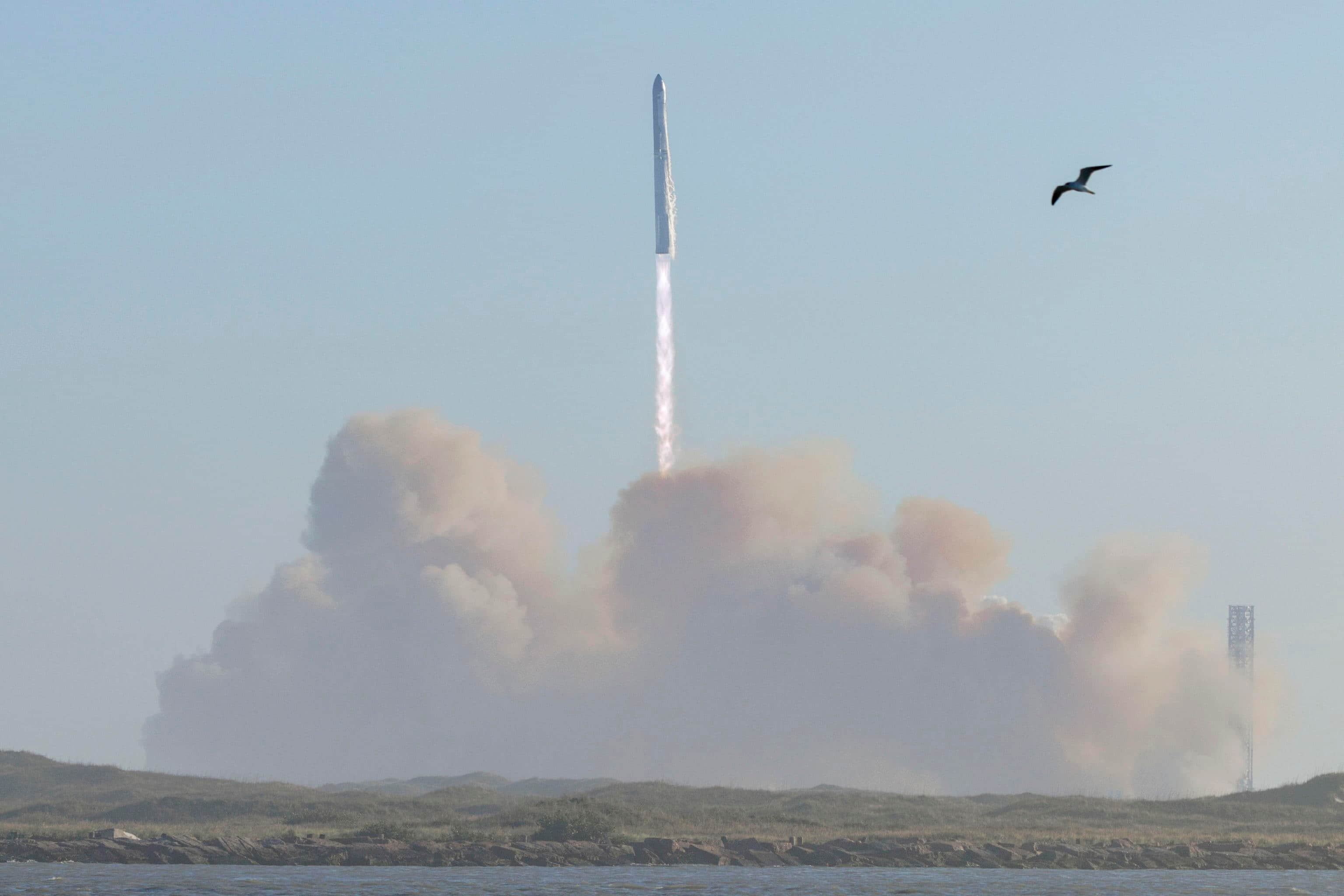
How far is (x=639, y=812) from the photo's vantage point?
144 m

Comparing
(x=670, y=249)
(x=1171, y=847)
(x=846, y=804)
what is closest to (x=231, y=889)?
(x=1171, y=847)

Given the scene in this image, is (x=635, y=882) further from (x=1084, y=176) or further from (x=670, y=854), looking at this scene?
(x=1084, y=176)

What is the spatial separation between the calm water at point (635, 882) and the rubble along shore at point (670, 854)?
129 inches

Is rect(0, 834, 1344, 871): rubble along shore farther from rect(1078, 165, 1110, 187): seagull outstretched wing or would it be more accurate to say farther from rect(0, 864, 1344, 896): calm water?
rect(1078, 165, 1110, 187): seagull outstretched wing

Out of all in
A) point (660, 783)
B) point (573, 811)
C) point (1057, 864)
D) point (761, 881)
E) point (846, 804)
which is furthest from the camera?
point (660, 783)

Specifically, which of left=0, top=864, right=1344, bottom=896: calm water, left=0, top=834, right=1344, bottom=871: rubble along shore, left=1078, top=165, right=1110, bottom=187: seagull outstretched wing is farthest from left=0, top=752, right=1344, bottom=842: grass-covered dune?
left=1078, top=165, right=1110, bottom=187: seagull outstretched wing

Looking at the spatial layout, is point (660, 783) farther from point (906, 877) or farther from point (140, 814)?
point (906, 877)

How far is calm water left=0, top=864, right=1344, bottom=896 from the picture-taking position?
9594 cm

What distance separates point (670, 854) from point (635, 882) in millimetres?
18304

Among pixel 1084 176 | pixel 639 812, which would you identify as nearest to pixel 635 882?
pixel 639 812

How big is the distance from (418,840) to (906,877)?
3275cm

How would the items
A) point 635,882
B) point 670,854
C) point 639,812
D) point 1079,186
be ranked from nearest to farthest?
point 1079,186 → point 635,882 → point 670,854 → point 639,812

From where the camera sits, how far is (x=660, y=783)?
181 m

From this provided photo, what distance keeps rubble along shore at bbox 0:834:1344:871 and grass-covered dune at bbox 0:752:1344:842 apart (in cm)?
478
